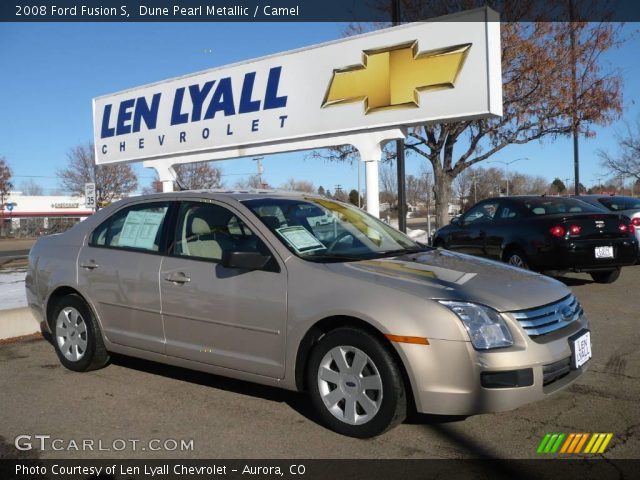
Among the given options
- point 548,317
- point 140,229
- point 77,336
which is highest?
point 140,229

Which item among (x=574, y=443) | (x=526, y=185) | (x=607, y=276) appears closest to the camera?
(x=574, y=443)

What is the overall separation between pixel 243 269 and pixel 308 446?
1280 mm

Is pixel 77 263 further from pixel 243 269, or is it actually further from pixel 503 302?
pixel 503 302

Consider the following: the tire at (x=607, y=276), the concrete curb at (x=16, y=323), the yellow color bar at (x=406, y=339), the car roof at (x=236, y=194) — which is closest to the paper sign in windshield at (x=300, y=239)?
the car roof at (x=236, y=194)

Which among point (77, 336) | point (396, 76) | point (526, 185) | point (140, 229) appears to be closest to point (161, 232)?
point (140, 229)

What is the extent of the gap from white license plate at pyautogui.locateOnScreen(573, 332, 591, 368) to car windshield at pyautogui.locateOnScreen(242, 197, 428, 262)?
4.62 ft

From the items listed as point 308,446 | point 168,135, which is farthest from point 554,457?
point 168,135

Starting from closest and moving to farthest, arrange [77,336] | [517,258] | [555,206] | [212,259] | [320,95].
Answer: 1. [212,259]
2. [77,336]
3. [517,258]
4. [555,206]
5. [320,95]

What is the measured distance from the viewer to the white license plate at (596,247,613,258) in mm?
8609

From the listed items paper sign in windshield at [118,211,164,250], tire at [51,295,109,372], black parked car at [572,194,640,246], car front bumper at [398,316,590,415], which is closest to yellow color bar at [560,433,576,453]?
car front bumper at [398,316,590,415]

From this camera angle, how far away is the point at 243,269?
4.23 m

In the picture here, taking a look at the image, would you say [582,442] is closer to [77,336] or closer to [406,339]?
[406,339]

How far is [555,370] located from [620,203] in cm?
1000

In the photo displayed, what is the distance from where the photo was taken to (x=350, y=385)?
3.72 meters
